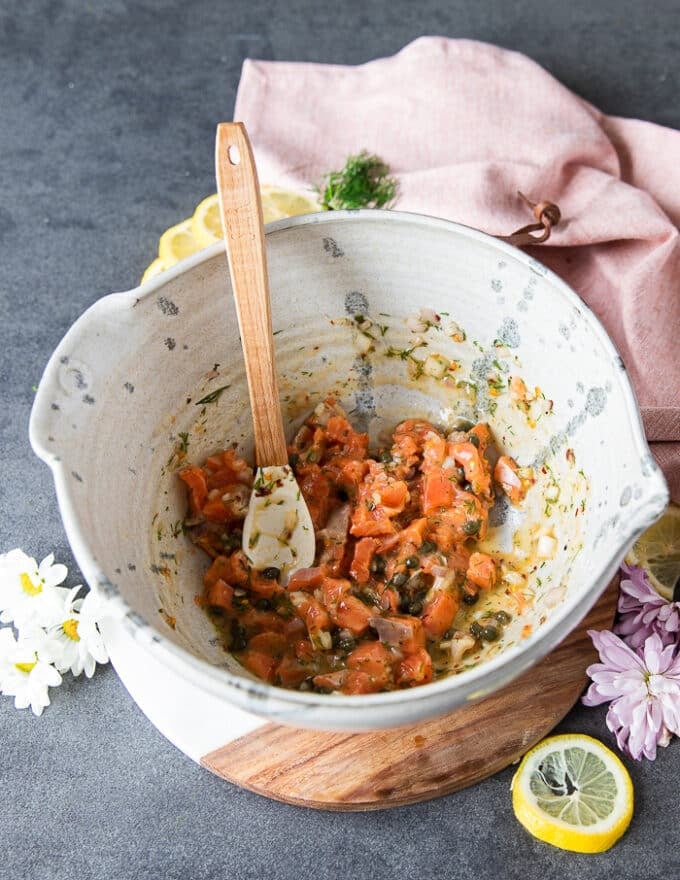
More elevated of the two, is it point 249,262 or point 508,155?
point 249,262

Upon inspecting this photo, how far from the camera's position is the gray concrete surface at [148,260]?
5.57 ft

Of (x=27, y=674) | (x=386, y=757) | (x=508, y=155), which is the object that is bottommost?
(x=27, y=674)

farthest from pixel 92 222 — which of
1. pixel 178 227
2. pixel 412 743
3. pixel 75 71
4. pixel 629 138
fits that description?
pixel 412 743

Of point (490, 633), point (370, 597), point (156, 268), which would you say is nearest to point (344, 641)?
point (370, 597)

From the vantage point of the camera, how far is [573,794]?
1687 mm

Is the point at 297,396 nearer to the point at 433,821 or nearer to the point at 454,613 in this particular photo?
the point at 454,613

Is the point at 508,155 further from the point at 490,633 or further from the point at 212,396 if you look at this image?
the point at 490,633

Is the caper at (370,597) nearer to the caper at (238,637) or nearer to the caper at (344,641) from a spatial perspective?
the caper at (344,641)

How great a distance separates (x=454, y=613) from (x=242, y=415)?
0.55 metres

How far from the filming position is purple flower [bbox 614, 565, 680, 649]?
5.97 feet

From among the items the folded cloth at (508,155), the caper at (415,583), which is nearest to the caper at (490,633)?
the caper at (415,583)

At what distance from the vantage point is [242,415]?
6.31 feet

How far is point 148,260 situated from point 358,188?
549 millimetres

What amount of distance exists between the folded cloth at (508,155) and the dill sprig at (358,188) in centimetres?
4
